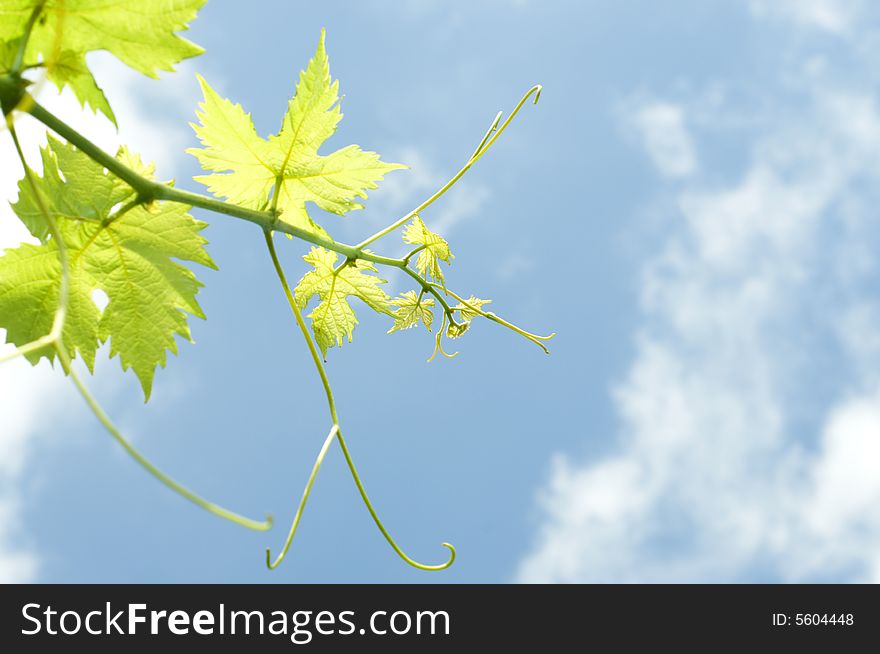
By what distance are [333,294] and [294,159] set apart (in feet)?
1.00

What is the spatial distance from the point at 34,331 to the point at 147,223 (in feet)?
0.91

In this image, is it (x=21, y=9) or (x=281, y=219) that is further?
(x=281, y=219)

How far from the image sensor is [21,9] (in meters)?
0.96

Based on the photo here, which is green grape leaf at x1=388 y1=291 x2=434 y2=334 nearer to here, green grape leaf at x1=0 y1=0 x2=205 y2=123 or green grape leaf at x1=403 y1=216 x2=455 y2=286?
green grape leaf at x1=403 y1=216 x2=455 y2=286

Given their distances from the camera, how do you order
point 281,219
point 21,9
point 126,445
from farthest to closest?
point 281,219, point 21,9, point 126,445

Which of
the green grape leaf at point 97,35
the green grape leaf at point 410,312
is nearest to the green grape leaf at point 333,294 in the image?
the green grape leaf at point 410,312

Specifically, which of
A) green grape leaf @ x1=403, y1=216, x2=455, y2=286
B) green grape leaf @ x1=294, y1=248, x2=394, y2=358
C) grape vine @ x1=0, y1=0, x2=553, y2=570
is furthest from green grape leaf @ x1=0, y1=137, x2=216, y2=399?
green grape leaf @ x1=403, y1=216, x2=455, y2=286

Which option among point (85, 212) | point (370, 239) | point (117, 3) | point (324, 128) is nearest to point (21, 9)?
point (117, 3)

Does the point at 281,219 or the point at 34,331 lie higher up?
the point at 281,219

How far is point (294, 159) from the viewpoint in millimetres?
1225

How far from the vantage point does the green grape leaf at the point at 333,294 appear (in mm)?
1438

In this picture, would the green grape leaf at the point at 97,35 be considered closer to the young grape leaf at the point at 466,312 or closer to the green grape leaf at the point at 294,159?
the green grape leaf at the point at 294,159

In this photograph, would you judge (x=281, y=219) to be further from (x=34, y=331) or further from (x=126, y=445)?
(x=126, y=445)

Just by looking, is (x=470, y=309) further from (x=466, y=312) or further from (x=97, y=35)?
(x=97, y=35)
